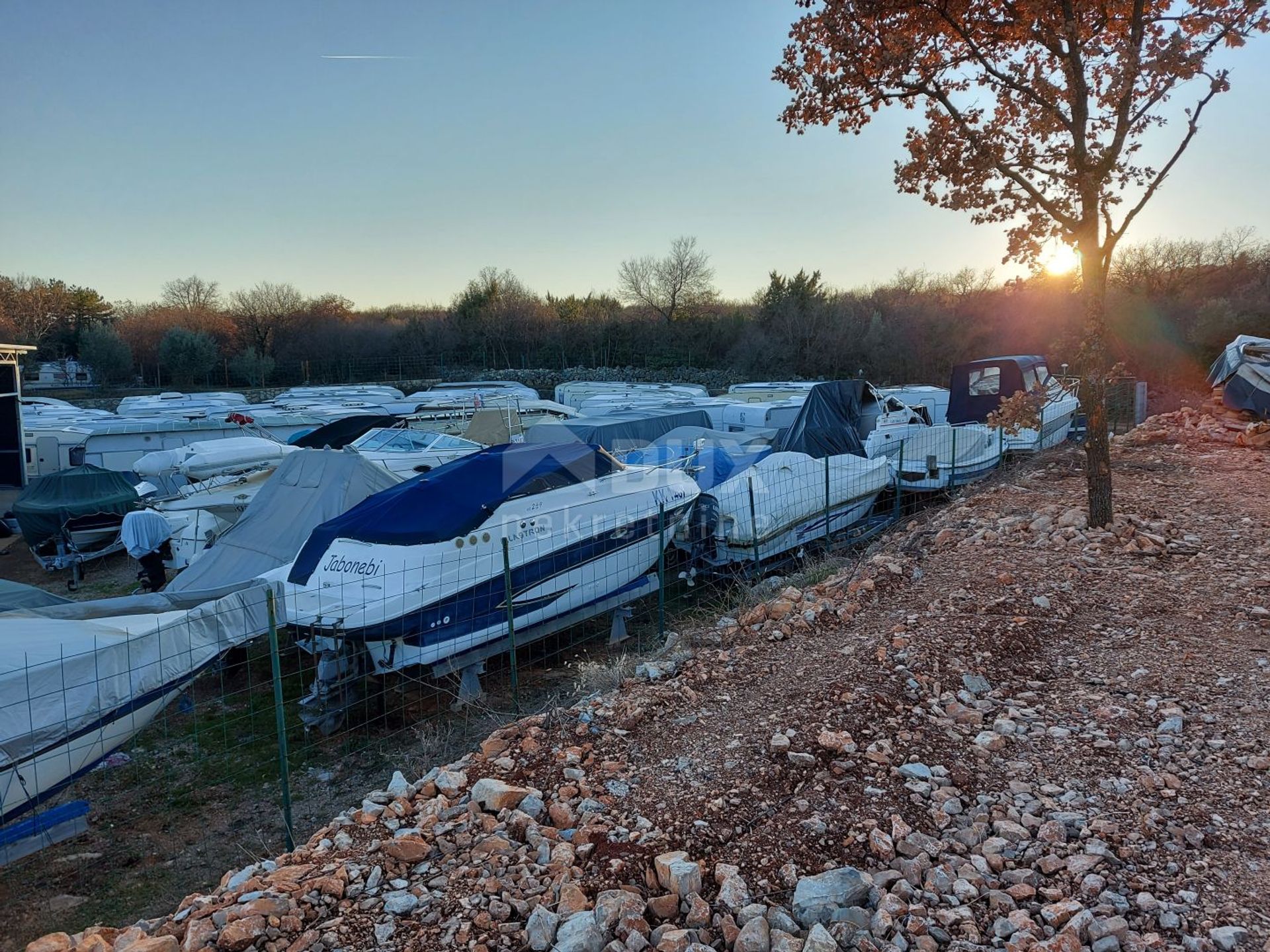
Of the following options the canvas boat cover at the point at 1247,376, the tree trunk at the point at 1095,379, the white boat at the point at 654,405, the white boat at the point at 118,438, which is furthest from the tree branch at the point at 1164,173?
the white boat at the point at 118,438

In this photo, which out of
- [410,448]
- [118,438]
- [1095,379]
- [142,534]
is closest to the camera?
[1095,379]

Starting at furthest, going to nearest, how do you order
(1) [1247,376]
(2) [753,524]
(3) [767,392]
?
(3) [767,392]
(1) [1247,376]
(2) [753,524]

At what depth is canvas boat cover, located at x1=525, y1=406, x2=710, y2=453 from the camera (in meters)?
16.0

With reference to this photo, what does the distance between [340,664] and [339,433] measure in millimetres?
12030

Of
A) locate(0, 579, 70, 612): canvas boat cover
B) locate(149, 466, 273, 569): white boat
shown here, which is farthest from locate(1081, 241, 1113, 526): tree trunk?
locate(149, 466, 273, 569): white boat

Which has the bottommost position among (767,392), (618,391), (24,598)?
(24,598)

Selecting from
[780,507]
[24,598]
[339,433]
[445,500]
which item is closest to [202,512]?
[24,598]

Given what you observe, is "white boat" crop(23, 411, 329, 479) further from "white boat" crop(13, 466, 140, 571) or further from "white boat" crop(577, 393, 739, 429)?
"white boat" crop(577, 393, 739, 429)

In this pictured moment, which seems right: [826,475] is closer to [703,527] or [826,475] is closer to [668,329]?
[703,527]

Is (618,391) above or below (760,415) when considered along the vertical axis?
above

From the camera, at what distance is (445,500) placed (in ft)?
24.0

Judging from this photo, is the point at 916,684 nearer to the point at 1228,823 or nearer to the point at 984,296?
the point at 1228,823

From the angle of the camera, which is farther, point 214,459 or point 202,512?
point 214,459

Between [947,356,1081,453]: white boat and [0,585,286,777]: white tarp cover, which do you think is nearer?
[0,585,286,777]: white tarp cover
